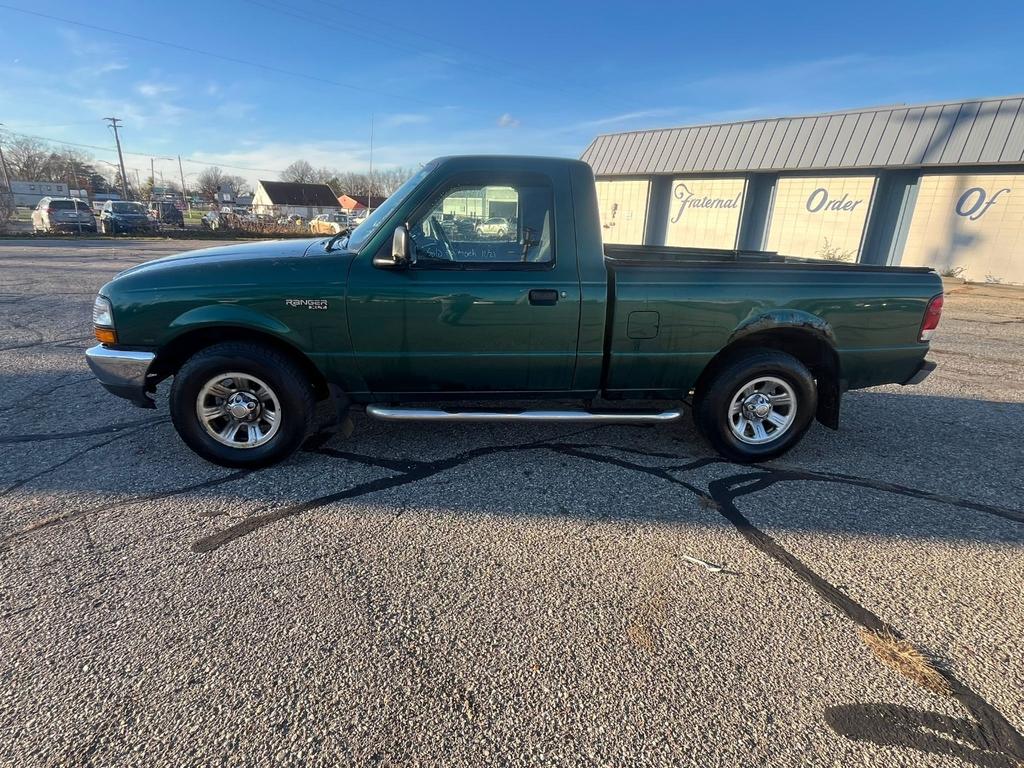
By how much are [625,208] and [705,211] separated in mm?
4195

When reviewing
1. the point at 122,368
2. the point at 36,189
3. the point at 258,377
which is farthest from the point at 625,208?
the point at 36,189

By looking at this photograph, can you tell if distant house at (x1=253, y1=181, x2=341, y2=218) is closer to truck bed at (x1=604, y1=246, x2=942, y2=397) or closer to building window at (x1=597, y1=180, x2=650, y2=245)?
building window at (x1=597, y1=180, x2=650, y2=245)

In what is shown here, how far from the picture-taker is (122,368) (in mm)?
3518

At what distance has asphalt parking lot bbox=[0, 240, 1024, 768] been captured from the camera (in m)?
1.85

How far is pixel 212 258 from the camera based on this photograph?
370cm

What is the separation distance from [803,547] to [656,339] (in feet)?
5.00

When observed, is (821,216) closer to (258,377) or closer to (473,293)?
(473,293)

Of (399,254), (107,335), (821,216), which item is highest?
(821,216)

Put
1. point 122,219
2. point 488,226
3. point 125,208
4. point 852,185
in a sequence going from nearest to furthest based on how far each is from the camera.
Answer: point 488,226
point 852,185
point 122,219
point 125,208

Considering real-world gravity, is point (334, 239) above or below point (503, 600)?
above

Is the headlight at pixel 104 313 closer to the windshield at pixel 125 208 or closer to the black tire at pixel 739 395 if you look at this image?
the black tire at pixel 739 395

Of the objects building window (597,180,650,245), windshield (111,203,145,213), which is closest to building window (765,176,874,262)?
building window (597,180,650,245)

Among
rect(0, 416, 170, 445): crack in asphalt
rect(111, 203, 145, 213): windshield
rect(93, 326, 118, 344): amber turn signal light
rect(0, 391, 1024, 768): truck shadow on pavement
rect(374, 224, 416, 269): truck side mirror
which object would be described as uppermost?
rect(111, 203, 145, 213): windshield

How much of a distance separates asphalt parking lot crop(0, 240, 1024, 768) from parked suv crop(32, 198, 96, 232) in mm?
29399
